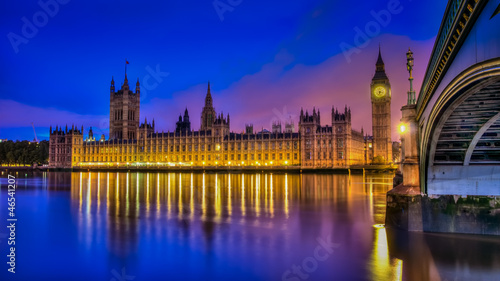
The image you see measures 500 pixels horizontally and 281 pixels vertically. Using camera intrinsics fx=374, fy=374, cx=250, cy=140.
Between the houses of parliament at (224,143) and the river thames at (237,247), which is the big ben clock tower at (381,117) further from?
the river thames at (237,247)

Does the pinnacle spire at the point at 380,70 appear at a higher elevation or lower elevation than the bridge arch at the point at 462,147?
higher

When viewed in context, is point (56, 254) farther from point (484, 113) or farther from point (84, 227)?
point (484, 113)

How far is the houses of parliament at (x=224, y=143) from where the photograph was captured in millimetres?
101812

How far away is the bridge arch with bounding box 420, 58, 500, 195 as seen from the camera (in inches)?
546

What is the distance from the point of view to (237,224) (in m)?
23.8

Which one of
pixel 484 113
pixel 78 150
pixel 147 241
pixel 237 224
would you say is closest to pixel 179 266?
pixel 147 241

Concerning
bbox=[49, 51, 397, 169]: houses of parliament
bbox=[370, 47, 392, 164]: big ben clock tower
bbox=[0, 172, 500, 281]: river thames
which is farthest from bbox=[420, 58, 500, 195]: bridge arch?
bbox=[370, 47, 392, 164]: big ben clock tower

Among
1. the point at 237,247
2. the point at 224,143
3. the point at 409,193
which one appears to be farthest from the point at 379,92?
the point at 237,247

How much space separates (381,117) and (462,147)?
10914 cm

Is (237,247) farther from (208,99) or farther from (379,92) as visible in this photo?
(208,99)

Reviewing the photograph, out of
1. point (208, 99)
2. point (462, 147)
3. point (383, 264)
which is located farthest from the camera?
point (208, 99)

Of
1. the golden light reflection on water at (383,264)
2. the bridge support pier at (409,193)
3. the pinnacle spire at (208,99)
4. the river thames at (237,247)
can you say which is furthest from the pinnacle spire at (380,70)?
the golden light reflection on water at (383,264)

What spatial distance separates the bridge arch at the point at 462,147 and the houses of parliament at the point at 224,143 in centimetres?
8070

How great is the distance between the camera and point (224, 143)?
4528 inches
